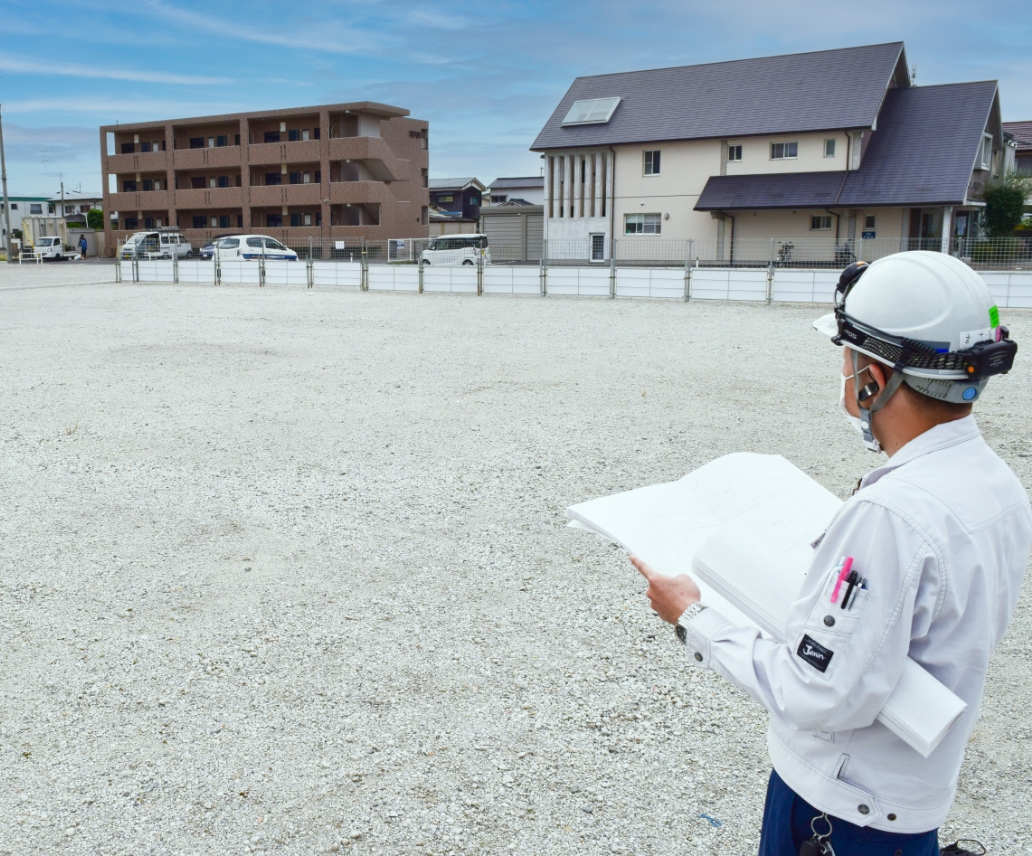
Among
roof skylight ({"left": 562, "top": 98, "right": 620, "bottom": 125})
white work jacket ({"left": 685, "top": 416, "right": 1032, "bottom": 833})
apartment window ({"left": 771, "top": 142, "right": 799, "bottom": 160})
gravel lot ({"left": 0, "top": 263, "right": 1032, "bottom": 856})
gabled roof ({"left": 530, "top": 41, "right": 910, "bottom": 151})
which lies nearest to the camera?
white work jacket ({"left": 685, "top": 416, "right": 1032, "bottom": 833})

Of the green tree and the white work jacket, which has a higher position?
the green tree

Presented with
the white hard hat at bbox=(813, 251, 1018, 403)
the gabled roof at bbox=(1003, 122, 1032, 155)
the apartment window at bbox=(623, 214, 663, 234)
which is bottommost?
the white hard hat at bbox=(813, 251, 1018, 403)

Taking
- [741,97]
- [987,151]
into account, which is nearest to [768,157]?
[741,97]

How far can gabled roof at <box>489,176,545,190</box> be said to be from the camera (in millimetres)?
76438

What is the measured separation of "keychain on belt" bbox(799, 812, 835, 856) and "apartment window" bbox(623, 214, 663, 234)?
43.4m

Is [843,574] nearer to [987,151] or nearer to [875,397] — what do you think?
[875,397]

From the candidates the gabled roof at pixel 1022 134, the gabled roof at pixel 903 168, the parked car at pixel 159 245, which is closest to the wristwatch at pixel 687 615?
the gabled roof at pixel 903 168

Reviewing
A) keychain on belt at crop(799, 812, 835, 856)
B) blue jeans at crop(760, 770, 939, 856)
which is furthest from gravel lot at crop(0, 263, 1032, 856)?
keychain on belt at crop(799, 812, 835, 856)

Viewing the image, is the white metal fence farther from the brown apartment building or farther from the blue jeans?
the brown apartment building

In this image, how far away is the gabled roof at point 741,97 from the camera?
1538 inches

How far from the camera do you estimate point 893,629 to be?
1308mm

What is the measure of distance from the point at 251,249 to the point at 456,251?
881 cm

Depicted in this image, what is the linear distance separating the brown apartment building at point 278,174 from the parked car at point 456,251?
1588cm

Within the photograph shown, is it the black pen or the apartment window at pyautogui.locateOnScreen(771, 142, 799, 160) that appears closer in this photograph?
the black pen
